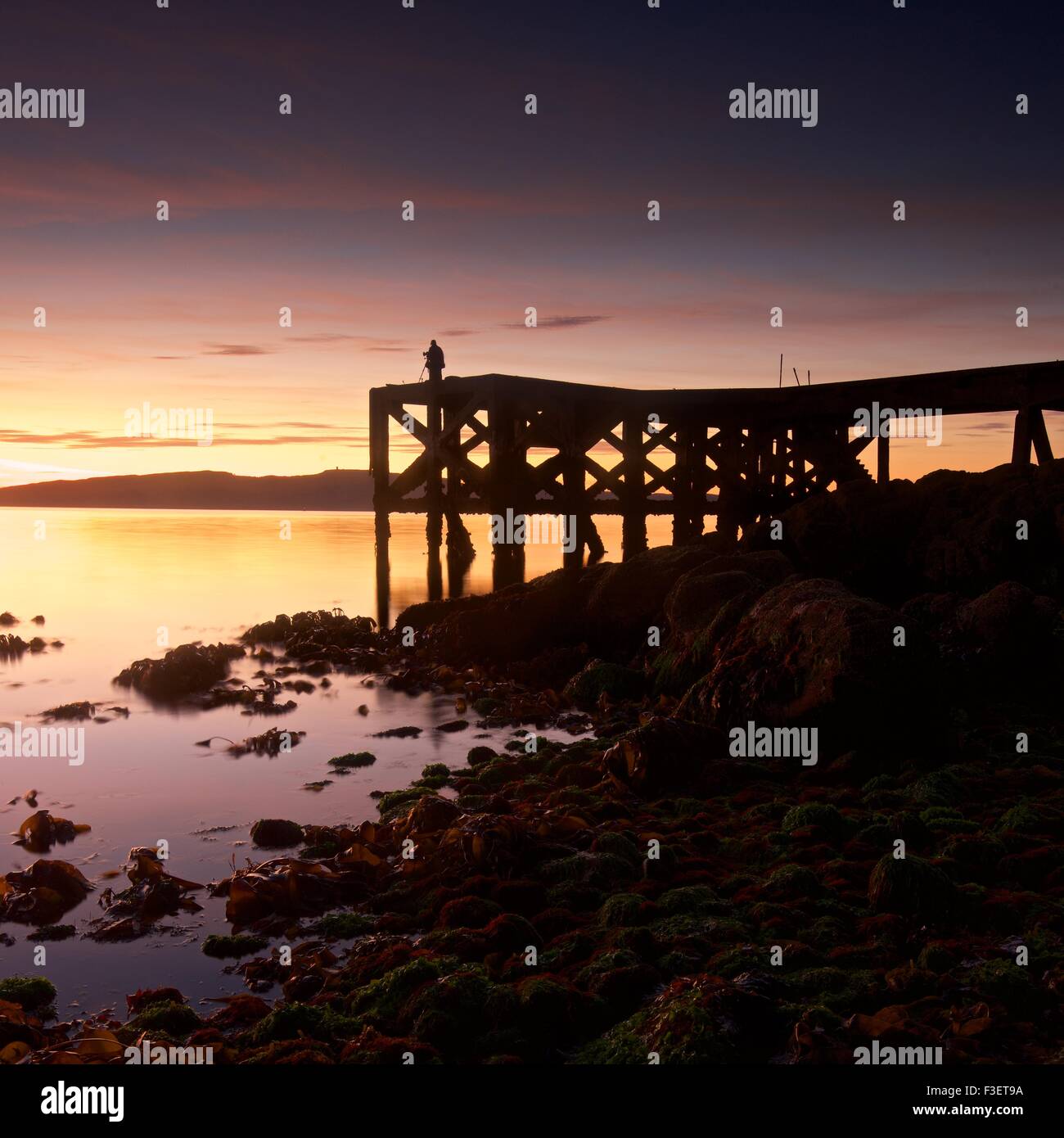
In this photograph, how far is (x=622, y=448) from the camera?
28.9 m

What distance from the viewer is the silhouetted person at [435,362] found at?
92.5ft

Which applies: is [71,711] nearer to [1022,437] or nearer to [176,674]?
[176,674]

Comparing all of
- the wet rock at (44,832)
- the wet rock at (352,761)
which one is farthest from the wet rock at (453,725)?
the wet rock at (44,832)

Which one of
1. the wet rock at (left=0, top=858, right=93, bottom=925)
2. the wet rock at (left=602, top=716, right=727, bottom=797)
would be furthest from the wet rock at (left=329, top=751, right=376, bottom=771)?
the wet rock at (left=0, top=858, right=93, bottom=925)

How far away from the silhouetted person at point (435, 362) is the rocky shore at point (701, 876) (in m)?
15.6

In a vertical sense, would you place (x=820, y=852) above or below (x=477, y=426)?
below

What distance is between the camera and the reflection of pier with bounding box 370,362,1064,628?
2581cm

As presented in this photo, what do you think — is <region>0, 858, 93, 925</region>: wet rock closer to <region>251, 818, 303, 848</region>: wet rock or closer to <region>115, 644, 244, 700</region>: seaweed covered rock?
<region>251, 818, 303, 848</region>: wet rock

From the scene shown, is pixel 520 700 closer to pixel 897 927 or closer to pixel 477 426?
pixel 897 927

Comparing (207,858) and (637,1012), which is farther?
(207,858)

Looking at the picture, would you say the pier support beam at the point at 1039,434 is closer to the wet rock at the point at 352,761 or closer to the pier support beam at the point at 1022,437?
the pier support beam at the point at 1022,437
